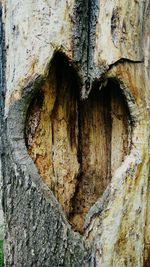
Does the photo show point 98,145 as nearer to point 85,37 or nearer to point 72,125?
point 72,125

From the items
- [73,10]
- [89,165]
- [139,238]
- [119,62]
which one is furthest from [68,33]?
[139,238]

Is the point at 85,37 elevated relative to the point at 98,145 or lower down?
elevated

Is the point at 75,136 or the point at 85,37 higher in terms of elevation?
the point at 85,37

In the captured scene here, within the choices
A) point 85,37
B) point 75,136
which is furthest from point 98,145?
point 85,37

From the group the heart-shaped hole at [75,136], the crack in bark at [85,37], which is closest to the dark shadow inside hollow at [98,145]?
the heart-shaped hole at [75,136]

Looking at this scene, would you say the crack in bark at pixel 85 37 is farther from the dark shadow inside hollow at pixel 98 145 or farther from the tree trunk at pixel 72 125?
the dark shadow inside hollow at pixel 98 145

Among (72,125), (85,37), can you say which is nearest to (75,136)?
(72,125)

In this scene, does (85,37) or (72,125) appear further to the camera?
(72,125)

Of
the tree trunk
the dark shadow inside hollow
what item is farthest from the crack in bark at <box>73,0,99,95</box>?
the dark shadow inside hollow

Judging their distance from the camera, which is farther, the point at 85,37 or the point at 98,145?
the point at 98,145
